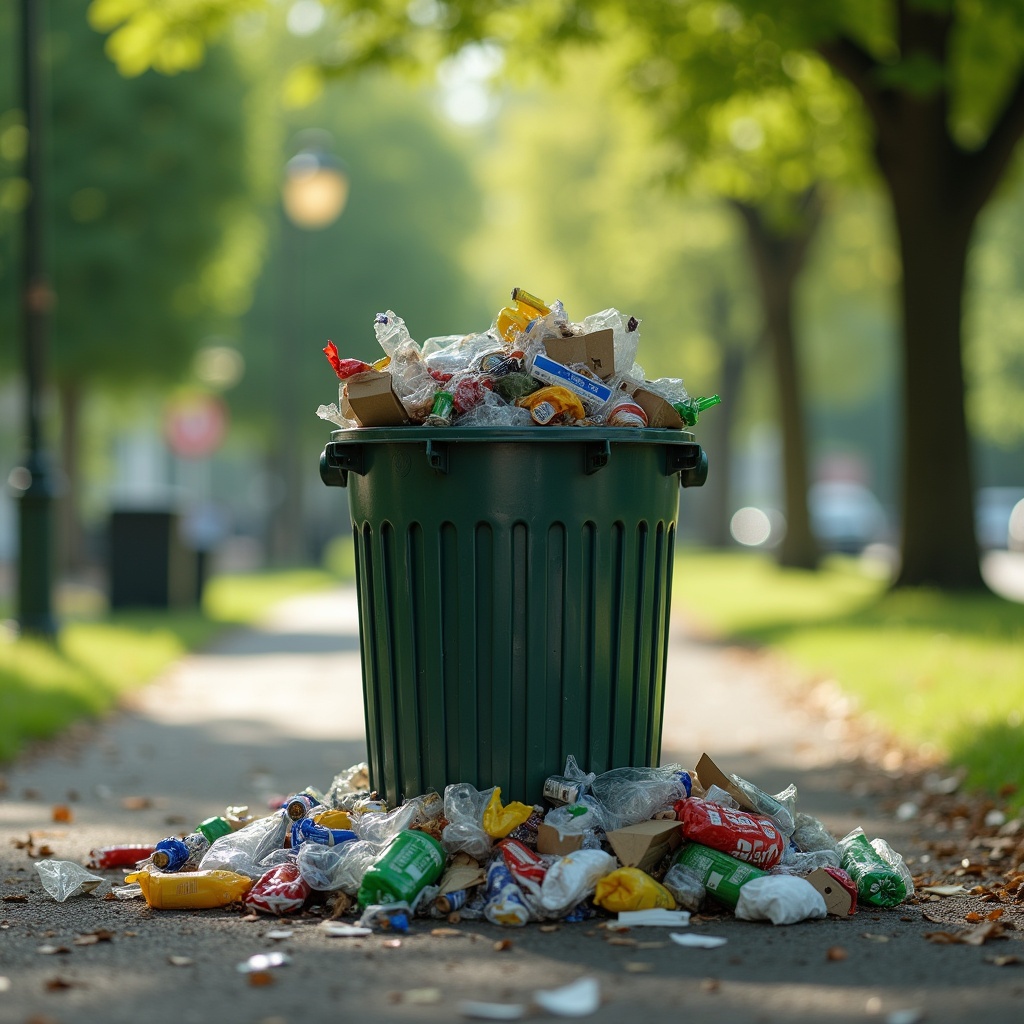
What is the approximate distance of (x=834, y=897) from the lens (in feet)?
14.1

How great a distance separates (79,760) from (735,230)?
21947 millimetres

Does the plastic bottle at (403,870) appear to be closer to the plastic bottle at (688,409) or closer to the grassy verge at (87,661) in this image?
the plastic bottle at (688,409)

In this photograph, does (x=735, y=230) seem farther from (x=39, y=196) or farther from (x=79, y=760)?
(x=79, y=760)

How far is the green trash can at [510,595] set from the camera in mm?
4445

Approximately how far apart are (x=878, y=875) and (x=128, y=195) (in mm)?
17087

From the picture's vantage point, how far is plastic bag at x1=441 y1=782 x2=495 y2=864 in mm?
4344

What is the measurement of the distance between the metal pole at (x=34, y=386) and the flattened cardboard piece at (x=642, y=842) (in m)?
6.78

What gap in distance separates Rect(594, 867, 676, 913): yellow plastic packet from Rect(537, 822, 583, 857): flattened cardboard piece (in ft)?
0.47

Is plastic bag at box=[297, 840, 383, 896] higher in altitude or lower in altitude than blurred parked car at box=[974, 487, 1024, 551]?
higher

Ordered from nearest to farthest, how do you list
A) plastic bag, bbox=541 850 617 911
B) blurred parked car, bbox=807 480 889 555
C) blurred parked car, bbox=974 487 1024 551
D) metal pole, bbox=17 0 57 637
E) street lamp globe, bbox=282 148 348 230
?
plastic bag, bbox=541 850 617 911
metal pole, bbox=17 0 57 637
street lamp globe, bbox=282 148 348 230
blurred parked car, bbox=807 480 889 555
blurred parked car, bbox=974 487 1024 551

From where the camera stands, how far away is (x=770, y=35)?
12.5 m

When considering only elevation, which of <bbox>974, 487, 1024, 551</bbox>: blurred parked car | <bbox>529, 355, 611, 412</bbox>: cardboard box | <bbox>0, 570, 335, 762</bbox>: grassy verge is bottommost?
<bbox>974, 487, 1024, 551</bbox>: blurred parked car

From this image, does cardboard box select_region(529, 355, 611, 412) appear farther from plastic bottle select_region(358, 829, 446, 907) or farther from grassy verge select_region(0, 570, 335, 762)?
grassy verge select_region(0, 570, 335, 762)

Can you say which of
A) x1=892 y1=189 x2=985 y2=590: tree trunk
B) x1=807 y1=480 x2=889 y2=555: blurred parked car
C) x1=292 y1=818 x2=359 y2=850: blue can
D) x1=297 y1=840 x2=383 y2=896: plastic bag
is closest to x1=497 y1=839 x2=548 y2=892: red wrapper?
x1=297 y1=840 x2=383 y2=896: plastic bag
